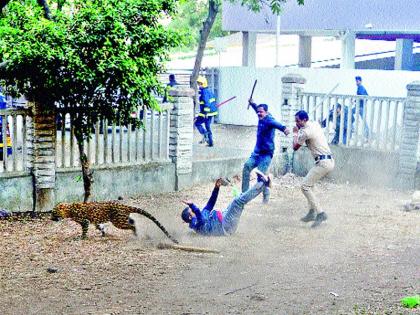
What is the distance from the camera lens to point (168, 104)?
525 inches

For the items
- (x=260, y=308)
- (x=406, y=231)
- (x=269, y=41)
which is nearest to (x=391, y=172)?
(x=406, y=231)

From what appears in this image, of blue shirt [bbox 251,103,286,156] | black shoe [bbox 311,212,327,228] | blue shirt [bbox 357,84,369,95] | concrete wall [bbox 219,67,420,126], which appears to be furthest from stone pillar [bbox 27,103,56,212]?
concrete wall [bbox 219,67,420,126]

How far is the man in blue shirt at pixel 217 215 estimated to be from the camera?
9.66 m

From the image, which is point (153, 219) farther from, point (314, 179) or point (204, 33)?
Answer: point (204, 33)

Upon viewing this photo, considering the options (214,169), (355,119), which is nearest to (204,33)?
(355,119)

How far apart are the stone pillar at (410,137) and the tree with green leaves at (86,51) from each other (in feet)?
17.7

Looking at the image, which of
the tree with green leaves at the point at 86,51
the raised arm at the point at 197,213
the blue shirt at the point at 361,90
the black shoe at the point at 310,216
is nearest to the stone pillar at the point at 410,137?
the blue shirt at the point at 361,90

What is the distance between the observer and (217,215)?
9.80 meters

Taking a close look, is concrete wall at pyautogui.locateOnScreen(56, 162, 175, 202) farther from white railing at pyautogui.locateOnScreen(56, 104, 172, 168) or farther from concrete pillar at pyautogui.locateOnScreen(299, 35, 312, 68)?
concrete pillar at pyautogui.locateOnScreen(299, 35, 312, 68)

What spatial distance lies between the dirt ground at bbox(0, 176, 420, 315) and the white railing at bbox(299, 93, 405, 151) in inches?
114

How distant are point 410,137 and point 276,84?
7580 millimetres

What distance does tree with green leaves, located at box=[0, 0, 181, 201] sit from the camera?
32.4ft

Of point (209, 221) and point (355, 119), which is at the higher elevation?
point (355, 119)

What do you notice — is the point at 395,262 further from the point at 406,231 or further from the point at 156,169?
the point at 156,169
